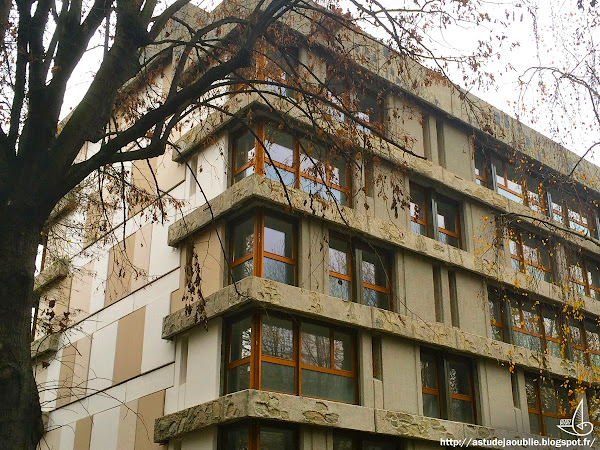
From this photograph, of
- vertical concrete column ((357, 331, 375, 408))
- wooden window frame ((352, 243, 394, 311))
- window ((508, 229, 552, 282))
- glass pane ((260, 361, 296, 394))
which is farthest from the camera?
window ((508, 229, 552, 282))

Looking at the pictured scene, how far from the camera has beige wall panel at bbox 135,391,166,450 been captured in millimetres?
14859

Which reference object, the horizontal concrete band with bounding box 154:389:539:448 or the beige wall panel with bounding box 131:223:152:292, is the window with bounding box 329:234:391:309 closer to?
the horizontal concrete band with bounding box 154:389:539:448

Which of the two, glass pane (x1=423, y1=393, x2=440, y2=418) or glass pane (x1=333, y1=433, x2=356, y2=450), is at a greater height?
glass pane (x1=423, y1=393, x2=440, y2=418)

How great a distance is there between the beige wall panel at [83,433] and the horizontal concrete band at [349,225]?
494cm

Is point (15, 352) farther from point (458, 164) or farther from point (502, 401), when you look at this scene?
point (458, 164)

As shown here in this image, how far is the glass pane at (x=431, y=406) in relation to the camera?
614 inches

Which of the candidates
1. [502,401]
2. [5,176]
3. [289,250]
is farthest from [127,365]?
[5,176]

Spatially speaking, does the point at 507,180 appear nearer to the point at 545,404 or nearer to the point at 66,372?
the point at 545,404

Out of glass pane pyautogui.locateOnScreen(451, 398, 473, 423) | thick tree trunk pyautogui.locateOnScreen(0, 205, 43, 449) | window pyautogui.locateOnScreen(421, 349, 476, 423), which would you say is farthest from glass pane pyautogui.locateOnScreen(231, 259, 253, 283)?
thick tree trunk pyautogui.locateOnScreen(0, 205, 43, 449)

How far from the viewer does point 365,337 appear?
48.7 ft

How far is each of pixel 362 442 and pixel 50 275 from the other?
37.6ft

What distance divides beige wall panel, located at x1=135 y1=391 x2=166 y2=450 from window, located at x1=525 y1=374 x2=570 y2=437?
8.59 m

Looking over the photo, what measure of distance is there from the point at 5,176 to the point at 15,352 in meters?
1.64

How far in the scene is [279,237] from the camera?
14.6 metres
